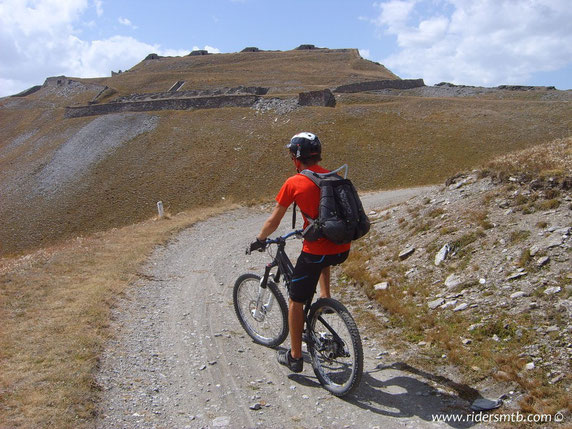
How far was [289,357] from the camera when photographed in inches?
220

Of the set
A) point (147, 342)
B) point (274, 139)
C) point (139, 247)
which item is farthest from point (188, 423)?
point (274, 139)

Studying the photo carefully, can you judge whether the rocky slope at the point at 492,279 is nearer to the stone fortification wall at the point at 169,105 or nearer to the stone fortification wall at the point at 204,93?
the stone fortification wall at the point at 169,105

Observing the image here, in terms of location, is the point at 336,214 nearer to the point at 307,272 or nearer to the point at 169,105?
the point at 307,272

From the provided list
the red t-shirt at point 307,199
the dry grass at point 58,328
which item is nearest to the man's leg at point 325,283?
the red t-shirt at point 307,199

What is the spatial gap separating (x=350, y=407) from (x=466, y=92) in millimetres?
71398

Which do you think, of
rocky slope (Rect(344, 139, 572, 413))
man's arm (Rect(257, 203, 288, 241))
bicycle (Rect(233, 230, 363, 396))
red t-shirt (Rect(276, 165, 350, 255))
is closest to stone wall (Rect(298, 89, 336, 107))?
rocky slope (Rect(344, 139, 572, 413))

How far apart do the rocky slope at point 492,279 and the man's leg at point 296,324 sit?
5.36 feet

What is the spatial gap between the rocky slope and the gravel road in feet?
2.37

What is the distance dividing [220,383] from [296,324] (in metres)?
1.22

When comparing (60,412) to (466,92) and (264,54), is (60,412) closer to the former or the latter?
(466,92)

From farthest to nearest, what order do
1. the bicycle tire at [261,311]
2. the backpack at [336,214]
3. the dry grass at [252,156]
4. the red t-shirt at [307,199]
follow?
the dry grass at [252,156] → the bicycle tire at [261,311] → the red t-shirt at [307,199] → the backpack at [336,214]

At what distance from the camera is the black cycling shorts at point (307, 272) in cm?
507

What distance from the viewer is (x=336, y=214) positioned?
4801 millimetres

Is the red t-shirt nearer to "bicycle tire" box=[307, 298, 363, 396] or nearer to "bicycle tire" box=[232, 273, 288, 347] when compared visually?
"bicycle tire" box=[307, 298, 363, 396]
